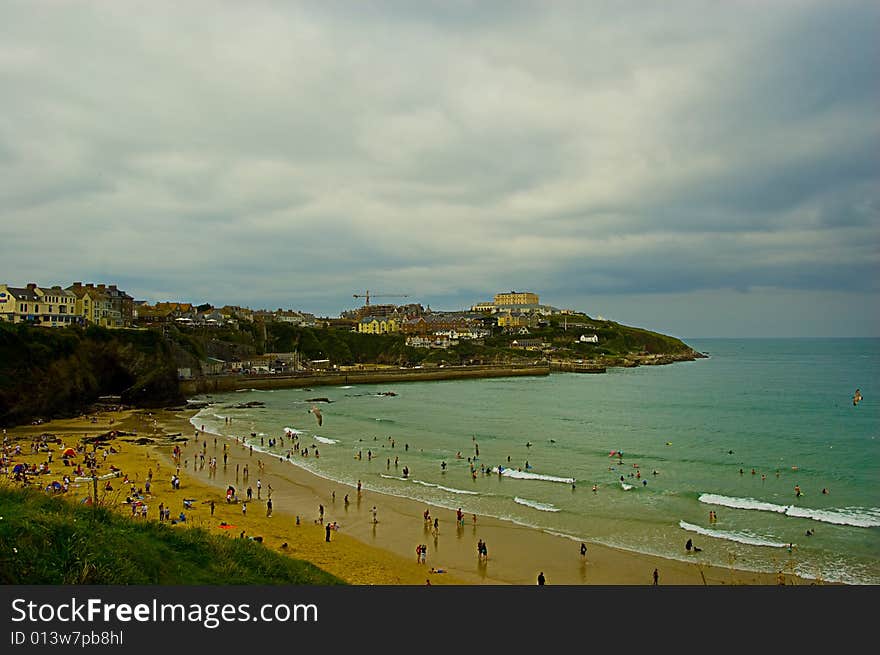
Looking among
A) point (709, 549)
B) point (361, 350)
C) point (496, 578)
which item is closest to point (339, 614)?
point (496, 578)

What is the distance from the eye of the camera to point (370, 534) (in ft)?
76.2

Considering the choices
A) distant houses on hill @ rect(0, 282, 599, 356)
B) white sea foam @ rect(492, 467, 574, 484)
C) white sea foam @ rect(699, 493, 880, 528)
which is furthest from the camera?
distant houses on hill @ rect(0, 282, 599, 356)

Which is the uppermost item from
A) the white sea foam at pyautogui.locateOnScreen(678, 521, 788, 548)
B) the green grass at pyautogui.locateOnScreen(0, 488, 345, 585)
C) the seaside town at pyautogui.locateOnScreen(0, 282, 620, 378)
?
the seaside town at pyautogui.locateOnScreen(0, 282, 620, 378)

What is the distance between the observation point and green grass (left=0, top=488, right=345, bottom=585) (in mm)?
7969

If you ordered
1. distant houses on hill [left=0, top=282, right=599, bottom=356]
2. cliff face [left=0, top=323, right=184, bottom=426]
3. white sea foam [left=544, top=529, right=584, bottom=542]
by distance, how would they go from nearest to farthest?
1. white sea foam [left=544, top=529, right=584, bottom=542]
2. cliff face [left=0, top=323, right=184, bottom=426]
3. distant houses on hill [left=0, top=282, right=599, bottom=356]

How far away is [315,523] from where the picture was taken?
80.1 feet

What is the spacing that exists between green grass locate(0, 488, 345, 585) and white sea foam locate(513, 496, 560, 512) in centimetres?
1547

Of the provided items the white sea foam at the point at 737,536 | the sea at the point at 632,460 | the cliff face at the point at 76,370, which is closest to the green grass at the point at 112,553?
the sea at the point at 632,460

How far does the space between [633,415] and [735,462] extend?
70.1 feet

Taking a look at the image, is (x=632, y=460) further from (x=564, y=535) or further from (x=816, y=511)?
(x=564, y=535)

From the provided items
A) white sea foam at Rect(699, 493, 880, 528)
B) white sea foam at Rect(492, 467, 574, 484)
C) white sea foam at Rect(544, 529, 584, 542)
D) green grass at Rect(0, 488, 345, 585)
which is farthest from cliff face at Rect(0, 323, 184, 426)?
white sea foam at Rect(699, 493, 880, 528)

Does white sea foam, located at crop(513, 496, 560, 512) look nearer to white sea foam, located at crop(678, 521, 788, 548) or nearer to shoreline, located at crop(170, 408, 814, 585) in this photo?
shoreline, located at crop(170, 408, 814, 585)

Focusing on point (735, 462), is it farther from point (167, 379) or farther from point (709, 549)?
point (167, 379)

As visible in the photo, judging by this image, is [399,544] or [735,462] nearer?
[399,544]
